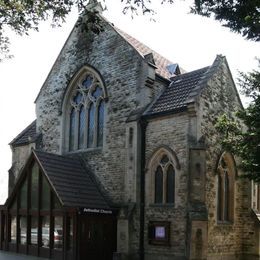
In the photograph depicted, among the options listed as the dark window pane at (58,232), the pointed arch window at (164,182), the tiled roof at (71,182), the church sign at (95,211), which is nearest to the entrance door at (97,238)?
the church sign at (95,211)

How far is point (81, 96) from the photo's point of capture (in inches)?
972

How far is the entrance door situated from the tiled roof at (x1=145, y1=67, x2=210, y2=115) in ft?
16.7

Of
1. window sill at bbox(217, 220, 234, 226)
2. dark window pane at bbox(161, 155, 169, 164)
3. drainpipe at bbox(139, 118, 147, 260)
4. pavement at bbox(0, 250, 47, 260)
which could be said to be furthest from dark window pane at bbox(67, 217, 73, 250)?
window sill at bbox(217, 220, 234, 226)

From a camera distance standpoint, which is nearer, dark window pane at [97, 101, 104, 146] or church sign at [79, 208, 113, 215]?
church sign at [79, 208, 113, 215]

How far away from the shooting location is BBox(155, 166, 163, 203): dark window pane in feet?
65.8

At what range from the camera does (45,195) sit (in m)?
20.9

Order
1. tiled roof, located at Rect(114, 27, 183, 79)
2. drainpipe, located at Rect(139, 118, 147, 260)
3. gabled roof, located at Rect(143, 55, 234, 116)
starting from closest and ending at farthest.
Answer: gabled roof, located at Rect(143, 55, 234, 116) < drainpipe, located at Rect(139, 118, 147, 260) < tiled roof, located at Rect(114, 27, 183, 79)

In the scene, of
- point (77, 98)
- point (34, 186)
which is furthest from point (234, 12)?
point (77, 98)

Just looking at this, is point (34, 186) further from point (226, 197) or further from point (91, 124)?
point (226, 197)

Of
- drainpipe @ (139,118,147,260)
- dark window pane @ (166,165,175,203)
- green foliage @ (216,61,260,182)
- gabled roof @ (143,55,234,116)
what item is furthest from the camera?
drainpipe @ (139,118,147,260)

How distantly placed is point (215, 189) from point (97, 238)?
5336 mm

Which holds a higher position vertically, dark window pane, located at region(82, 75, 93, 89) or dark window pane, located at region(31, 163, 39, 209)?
dark window pane, located at region(82, 75, 93, 89)

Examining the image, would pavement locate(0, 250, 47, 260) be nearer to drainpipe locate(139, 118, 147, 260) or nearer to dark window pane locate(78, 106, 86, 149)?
drainpipe locate(139, 118, 147, 260)

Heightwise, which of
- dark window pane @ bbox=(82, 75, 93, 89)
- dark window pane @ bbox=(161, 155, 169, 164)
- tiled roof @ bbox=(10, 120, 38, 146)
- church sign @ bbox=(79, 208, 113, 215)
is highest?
dark window pane @ bbox=(82, 75, 93, 89)
